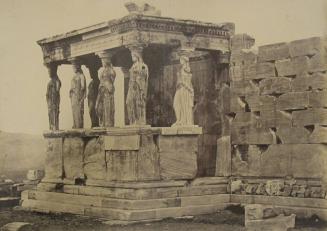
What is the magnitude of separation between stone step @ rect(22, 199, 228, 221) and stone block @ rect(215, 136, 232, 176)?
771mm

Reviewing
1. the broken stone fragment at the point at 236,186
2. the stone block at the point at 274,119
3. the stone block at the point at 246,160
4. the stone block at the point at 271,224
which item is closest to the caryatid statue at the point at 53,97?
the stone block at the point at 246,160

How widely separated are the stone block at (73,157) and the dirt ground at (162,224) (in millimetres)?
1064

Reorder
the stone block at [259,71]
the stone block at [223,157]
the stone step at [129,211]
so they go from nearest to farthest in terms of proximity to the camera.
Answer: the stone step at [129,211], the stone block at [259,71], the stone block at [223,157]

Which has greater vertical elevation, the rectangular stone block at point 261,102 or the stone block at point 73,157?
the rectangular stone block at point 261,102

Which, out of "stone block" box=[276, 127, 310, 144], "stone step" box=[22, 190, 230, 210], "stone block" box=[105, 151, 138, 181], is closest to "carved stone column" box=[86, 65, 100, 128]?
"stone step" box=[22, 190, 230, 210]

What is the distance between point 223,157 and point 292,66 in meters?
2.37

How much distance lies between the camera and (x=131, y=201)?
38.7ft

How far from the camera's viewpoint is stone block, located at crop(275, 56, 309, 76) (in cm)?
1208

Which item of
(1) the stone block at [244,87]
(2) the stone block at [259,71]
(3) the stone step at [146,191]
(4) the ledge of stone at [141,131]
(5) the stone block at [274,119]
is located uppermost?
(2) the stone block at [259,71]

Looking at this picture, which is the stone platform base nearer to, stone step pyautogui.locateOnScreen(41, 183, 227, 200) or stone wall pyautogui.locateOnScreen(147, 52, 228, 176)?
stone step pyautogui.locateOnScreen(41, 183, 227, 200)

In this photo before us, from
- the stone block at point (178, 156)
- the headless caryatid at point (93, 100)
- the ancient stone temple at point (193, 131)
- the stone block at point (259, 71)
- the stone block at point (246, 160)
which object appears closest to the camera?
the ancient stone temple at point (193, 131)

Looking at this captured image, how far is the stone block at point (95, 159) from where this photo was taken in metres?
13.0

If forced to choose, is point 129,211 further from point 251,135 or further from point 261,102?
point 261,102

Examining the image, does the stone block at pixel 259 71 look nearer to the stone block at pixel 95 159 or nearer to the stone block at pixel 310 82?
the stone block at pixel 310 82
